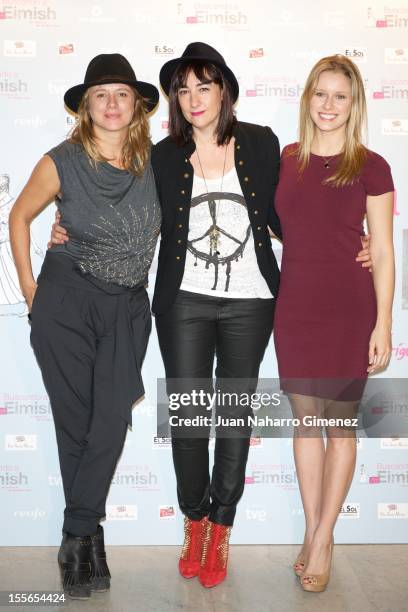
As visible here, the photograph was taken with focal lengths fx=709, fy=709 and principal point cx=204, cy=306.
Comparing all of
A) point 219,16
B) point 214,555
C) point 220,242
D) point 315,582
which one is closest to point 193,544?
point 214,555

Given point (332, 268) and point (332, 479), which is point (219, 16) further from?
point (332, 479)

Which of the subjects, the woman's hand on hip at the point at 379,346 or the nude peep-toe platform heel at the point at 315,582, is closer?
the woman's hand on hip at the point at 379,346

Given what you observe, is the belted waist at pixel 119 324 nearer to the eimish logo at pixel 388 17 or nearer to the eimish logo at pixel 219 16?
the eimish logo at pixel 219 16

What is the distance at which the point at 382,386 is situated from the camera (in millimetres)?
3053

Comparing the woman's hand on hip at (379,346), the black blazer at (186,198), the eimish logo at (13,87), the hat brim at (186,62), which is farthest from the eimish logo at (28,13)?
the woman's hand on hip at (379,346)

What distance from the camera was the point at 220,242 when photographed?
2.50m

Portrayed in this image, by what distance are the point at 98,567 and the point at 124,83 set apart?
1.73 metres

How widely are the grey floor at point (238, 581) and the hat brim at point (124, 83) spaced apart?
1.77 meters

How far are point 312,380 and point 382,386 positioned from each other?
0.66m

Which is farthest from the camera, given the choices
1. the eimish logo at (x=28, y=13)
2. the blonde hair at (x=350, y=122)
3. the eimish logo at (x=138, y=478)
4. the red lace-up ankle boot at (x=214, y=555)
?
the eimish logo at (x=138, y=478)

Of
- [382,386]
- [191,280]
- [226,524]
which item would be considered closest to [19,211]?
[191,280]

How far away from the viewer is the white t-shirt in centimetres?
250

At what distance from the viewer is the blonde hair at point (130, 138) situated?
2449 mm

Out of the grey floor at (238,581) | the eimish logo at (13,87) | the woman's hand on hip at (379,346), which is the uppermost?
the eimish logo at (13,87)
